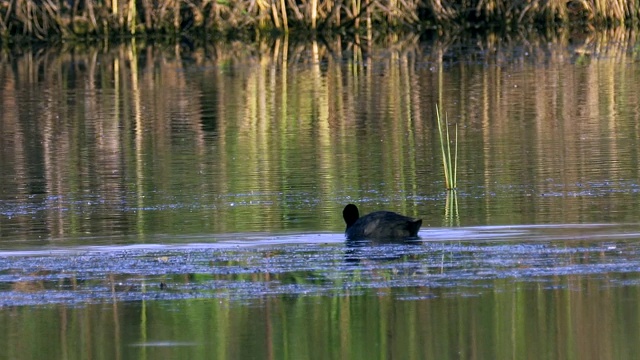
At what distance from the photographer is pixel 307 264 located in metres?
9.23

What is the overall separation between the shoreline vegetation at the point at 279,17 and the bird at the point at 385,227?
88.3 feet

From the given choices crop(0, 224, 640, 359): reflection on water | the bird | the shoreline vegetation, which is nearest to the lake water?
crop(0, 224, 640, 359): reflection on water

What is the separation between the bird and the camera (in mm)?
10000

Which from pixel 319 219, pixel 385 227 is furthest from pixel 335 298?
pixel 319 219

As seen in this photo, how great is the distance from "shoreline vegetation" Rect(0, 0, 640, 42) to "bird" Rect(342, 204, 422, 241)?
1060 inches

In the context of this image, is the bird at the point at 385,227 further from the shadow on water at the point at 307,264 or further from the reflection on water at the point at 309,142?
the reflection on water at the point at 309,142

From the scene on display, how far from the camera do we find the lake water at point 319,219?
25.2ft

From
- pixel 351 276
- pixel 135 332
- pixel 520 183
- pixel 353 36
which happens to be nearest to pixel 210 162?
pixel 520 183

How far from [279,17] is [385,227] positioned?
27.5m

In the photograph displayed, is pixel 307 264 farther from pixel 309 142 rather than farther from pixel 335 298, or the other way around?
pixel 309 142

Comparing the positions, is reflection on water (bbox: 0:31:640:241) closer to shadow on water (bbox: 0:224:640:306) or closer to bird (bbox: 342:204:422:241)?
shadow on water (bbox: 0:224:640:306)

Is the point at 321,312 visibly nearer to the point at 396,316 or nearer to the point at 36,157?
the point at 396,316

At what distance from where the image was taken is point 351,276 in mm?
8844

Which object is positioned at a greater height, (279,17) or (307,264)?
(279,17)
